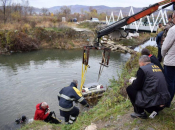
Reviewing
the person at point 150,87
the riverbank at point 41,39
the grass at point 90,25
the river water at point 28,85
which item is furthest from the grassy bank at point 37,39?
the person at point 150,87

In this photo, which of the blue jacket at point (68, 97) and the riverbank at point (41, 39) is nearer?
the blue jacket at point (68, 97)

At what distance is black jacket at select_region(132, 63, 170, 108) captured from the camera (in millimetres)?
2684

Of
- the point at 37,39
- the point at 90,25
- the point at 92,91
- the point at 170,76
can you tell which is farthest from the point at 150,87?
the point at 90,25

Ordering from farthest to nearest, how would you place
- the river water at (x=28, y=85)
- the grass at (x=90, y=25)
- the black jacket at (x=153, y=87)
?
the grass at (x=90, y=25) < the river water at (x=28, y=85) < the black jacket at (x=153, y=87)

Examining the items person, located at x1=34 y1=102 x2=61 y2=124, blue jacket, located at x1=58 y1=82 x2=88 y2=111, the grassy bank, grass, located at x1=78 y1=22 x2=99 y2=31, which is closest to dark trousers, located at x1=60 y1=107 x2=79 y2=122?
blue jacket, located at x1=58 y1=82 x2=88 y2=111

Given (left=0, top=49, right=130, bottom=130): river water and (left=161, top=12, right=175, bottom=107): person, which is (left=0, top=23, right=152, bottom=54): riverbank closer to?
(left=0, top=49, right=130, bottom=130): river water

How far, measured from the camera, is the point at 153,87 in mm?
2689

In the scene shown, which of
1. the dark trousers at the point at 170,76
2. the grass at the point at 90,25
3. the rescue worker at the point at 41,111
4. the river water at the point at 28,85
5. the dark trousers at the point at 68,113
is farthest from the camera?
the grass at the point at 90,25

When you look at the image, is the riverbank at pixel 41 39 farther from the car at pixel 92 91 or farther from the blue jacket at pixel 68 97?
the blue jacket at pixel 68 97

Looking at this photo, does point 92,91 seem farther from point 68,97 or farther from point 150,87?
point 150,87

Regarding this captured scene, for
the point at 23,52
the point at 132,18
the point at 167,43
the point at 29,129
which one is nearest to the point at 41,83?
the point at 29,129

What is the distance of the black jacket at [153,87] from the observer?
2684 millimetres

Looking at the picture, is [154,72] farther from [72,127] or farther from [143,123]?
[72,127]

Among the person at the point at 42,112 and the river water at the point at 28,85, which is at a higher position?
the person at the point at 42,112
